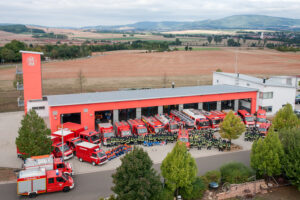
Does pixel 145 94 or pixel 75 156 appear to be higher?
pixel 145 94

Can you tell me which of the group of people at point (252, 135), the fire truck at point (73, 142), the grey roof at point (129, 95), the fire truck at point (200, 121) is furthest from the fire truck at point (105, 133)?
the group of people at point (252, 135)

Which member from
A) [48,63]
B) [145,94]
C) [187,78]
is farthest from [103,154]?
[48,63]

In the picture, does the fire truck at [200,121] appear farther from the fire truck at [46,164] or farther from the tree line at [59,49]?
the tree line at [59,49]

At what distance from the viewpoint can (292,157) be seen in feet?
51.8

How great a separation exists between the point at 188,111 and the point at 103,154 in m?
12.0

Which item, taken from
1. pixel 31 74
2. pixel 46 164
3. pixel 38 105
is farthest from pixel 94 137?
pixel 31 74

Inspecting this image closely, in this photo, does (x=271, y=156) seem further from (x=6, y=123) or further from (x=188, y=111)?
(x=6, y=123)

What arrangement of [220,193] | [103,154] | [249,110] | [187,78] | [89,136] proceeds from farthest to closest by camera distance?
[187,78] → [249,110] → [89,136] → [103,154] → [220,193]

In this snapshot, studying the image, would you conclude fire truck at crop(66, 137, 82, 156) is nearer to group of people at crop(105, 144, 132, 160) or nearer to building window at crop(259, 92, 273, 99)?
group of people at crop(105, 144, 132, 160)

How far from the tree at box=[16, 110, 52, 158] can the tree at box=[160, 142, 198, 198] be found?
8.70m

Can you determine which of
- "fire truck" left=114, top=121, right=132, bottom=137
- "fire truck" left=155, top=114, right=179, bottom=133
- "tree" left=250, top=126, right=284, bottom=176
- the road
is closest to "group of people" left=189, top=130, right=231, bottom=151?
the road

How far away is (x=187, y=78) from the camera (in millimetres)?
61094

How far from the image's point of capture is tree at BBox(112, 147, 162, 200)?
12.6 m

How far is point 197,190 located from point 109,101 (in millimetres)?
13251
